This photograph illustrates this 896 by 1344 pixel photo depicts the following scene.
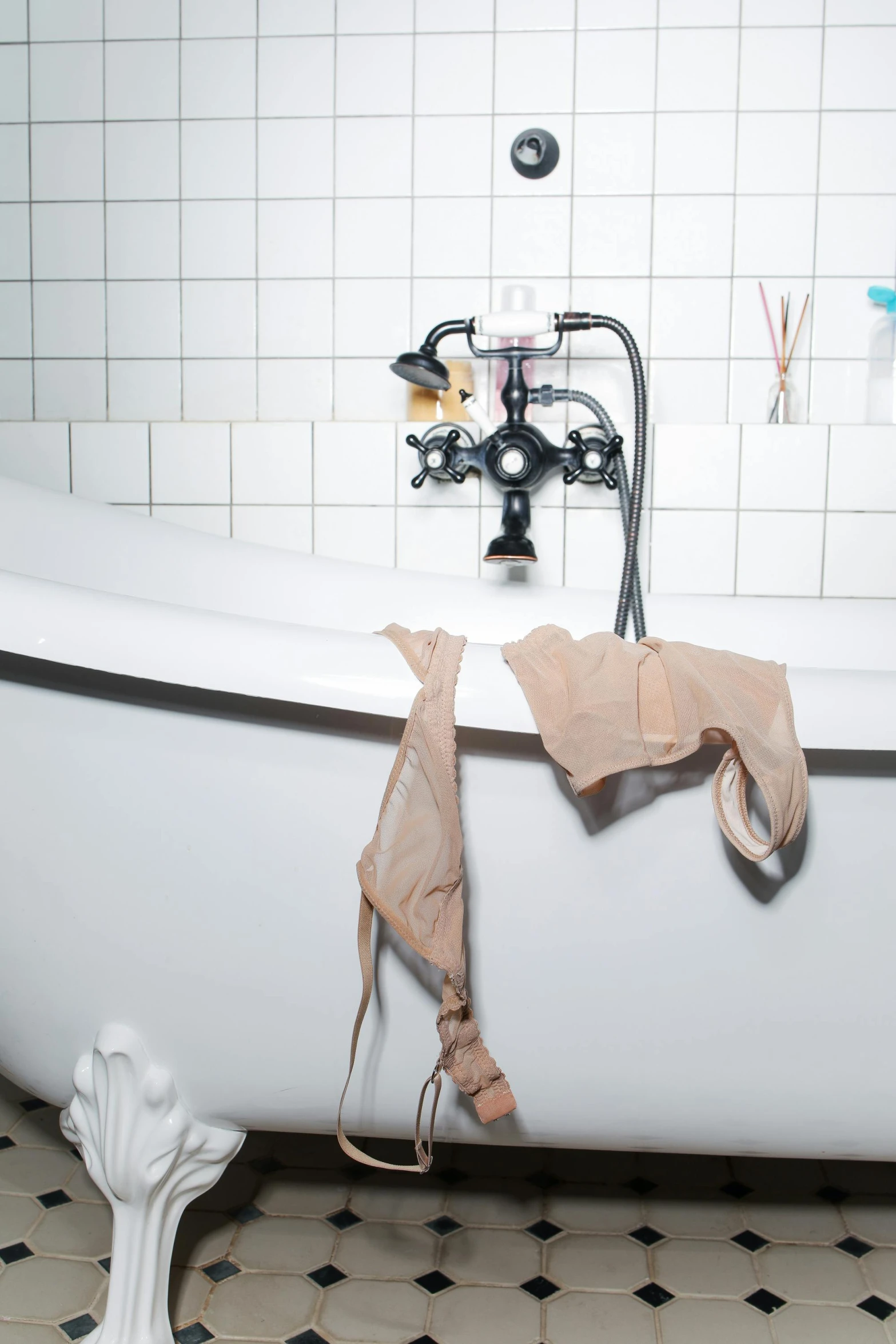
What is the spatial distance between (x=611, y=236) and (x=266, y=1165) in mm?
1534

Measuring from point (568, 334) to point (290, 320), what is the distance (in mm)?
503

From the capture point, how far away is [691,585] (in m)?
1.72

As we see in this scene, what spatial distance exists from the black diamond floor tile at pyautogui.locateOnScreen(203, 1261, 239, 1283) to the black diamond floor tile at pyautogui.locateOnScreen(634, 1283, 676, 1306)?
1.27 ft

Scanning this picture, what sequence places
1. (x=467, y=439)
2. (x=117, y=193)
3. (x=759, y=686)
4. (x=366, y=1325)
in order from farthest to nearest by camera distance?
1. (x=117, y=193)
2. (x=467, y=439)
3. (x=366, y=1325)
4. (x=759, y=686)

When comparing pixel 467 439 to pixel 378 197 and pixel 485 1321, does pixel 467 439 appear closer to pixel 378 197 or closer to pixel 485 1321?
pixel 378 197

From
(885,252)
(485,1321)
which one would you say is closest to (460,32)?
(885,252)

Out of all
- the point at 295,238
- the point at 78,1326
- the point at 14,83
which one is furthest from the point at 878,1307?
the point at 14,83

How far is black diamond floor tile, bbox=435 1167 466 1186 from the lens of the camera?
111 centimetres

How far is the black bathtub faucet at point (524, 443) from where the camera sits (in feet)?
4.66

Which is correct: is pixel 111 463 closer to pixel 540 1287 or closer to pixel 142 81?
pixel 142 81

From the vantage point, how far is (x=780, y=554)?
1697 mm

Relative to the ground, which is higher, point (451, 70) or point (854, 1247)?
point (451, 70)

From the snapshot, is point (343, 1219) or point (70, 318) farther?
point (70, 318)

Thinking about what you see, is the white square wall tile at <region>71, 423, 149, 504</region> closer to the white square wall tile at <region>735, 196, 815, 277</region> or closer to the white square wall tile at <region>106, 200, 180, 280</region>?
the white square wall tile at <region>106, 200, 180, 280</region>
